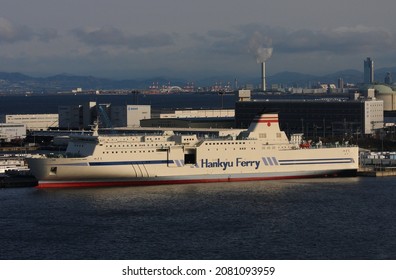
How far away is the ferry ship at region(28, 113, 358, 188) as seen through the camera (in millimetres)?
34375

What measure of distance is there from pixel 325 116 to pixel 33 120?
22.0 m

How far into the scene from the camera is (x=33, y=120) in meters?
68.6

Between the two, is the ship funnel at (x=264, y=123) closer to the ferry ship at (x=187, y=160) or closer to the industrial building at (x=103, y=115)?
the ferry ship at (x=187, y=160)

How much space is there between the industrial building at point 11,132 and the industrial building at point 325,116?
568 inches

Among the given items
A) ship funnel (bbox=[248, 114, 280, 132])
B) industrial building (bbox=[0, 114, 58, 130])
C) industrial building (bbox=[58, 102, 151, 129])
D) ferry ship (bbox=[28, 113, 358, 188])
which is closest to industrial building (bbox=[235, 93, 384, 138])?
industrial building (bbox=[58, 102, 151, 129])

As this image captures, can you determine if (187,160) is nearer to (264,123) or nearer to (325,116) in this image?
(264,123)

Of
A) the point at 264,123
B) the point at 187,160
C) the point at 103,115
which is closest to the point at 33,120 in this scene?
the point at 103,115

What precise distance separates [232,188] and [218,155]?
2957 mm

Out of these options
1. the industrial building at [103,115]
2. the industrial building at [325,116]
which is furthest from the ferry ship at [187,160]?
the industrial building at [103,115]

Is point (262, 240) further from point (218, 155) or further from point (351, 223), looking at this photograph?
point (218, 155)

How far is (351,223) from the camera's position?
25.2 metres

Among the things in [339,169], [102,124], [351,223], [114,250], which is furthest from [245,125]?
[114,250]

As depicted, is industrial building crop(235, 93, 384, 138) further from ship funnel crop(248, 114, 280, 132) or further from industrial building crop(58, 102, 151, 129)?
ship funnel crop(248, 114, 280, 132)

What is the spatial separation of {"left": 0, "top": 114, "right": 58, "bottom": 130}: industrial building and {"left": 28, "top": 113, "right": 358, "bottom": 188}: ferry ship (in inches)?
1234
